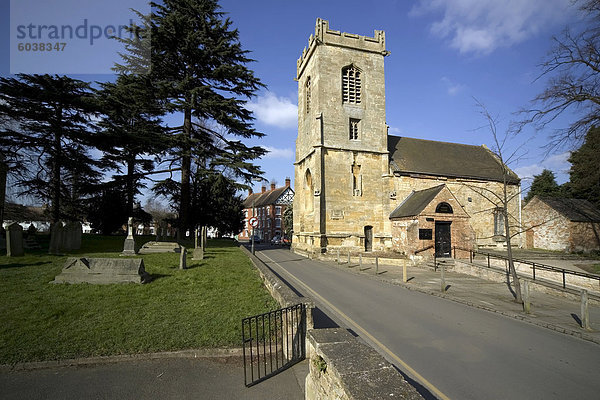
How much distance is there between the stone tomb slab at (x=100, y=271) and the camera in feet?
28.7

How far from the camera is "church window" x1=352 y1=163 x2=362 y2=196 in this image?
25297 millimetres

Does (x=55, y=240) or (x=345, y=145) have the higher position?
(x=345, y=145)

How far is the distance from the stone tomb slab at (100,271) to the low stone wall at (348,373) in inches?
289

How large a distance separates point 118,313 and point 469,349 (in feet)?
25.7

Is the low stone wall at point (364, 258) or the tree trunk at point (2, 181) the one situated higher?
the tree trunk at point (2, 181)

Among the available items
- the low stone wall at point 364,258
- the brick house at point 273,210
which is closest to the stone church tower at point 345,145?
the low stone wall at point 364,258

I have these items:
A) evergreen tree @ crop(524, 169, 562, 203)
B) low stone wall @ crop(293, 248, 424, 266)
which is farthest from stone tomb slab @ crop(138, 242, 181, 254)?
evergreen tree @ crop(524, 169, 562, 203)

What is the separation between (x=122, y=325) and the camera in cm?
621

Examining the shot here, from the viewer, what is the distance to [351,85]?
88.7 feet

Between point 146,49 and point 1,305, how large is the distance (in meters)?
18.6

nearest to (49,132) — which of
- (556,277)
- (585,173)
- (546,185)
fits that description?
(556,277)

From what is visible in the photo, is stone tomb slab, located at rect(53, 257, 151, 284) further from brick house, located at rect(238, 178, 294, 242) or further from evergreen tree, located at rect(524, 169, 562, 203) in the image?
evergreen tree, located at rect(524, 169, 562, 203)

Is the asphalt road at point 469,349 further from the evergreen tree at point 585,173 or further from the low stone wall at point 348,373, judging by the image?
the evergreen tree at point 585,173

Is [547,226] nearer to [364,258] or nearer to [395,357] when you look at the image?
[364,258]
